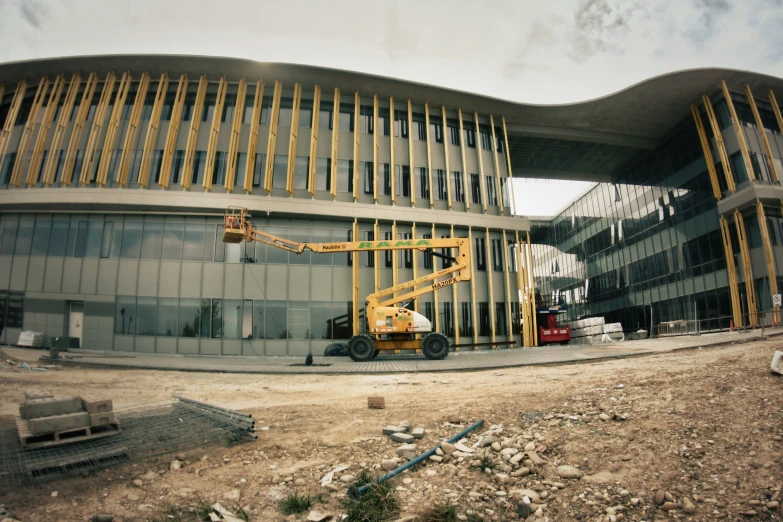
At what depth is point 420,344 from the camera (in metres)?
19.6

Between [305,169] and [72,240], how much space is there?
47.9ft

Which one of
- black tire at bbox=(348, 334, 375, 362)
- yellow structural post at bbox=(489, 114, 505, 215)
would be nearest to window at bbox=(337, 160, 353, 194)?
black tire at bbox=(348, 334, 375, 362)

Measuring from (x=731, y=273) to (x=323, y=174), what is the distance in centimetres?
2829

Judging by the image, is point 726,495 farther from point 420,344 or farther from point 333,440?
point 420,344

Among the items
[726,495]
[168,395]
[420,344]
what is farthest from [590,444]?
[420,344]

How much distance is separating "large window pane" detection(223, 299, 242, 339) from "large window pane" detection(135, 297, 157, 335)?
4066 mm

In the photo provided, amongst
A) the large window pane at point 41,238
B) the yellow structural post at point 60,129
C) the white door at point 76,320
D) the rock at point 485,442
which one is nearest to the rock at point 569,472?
the rock at point 485,442

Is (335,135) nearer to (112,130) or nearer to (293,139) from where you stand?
(293,139)

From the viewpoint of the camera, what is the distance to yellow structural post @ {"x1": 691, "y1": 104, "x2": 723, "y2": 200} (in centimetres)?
2952

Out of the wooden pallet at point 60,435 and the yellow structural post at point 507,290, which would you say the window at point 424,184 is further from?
the wooden pallet at point 60,435

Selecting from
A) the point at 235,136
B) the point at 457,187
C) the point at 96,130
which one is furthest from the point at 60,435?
the point at 96,130

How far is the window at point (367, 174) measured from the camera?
2658 centimetres

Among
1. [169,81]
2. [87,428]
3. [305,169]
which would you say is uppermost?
[169,81]

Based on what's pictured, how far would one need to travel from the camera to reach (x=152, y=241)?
79.3 ft
